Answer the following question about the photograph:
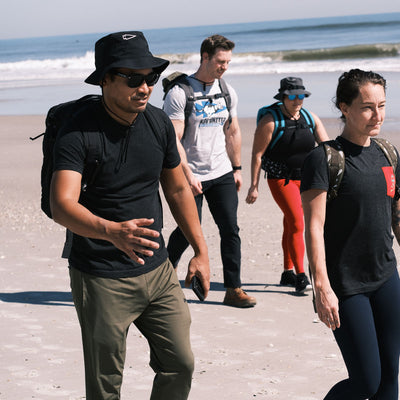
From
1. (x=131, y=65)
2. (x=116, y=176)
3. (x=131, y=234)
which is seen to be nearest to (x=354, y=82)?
(x=131, y=65)

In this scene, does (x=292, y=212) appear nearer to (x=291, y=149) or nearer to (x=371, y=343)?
(x=291, y=149)

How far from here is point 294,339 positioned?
17.5 ft

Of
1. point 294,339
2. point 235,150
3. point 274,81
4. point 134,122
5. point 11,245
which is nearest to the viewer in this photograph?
point 134,122

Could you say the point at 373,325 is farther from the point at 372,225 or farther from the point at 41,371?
the point at 41,371

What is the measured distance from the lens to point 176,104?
5844 mm

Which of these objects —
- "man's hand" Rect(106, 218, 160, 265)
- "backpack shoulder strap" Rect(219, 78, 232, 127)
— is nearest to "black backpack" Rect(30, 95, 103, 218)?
"man's hand" Rect(106, 218, 160, 265)

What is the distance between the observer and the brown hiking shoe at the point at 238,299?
20.0ft

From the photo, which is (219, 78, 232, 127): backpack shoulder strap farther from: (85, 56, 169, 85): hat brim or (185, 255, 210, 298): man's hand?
(85, 56, 169, 85): hat brim

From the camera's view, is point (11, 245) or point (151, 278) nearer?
point (151, 278)

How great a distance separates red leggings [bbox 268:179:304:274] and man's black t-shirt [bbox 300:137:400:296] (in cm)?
295

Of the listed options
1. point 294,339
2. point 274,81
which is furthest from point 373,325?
point 274,81

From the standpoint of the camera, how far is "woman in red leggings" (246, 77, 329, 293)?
6340mm

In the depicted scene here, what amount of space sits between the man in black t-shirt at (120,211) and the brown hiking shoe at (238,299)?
270 centimetres

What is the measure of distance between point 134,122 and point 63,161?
1.27ft
